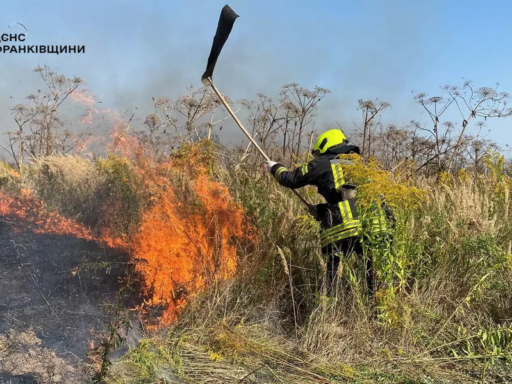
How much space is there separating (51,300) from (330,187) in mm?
2766

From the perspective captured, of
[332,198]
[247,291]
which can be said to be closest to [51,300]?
[247,291]

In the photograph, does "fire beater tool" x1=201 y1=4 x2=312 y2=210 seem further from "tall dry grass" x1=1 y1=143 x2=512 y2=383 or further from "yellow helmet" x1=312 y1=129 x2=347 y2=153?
"tall dry grass" x1=1 y1=143 x2=512 y2=383

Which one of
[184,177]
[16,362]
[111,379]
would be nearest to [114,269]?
[184,177]

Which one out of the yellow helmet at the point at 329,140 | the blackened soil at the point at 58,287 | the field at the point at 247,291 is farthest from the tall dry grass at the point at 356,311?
the blackened soil at the point at 58,287

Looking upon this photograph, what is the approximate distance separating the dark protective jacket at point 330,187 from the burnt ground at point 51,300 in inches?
74.3

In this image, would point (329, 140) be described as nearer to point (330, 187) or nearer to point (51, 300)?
point (330, 187)

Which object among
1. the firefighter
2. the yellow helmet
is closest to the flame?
the firefighter

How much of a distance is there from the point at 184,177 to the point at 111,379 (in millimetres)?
2195

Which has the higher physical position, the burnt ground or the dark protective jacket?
the dark protective jacket

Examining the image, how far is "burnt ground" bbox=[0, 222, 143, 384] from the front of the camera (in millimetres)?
2814

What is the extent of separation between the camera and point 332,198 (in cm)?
378

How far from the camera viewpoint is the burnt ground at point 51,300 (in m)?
2.81

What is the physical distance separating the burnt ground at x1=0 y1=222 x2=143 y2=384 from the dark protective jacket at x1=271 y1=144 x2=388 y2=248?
1.89 m

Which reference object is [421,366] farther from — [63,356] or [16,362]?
[16,362]
